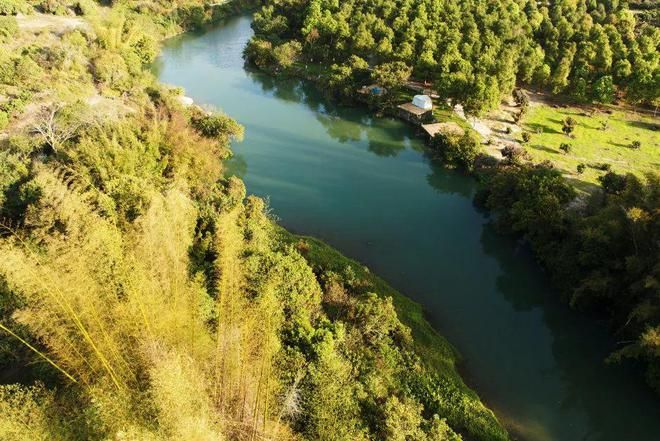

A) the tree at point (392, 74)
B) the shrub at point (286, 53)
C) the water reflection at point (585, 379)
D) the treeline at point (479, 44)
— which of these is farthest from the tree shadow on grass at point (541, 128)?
the shrub at point (286, 53)

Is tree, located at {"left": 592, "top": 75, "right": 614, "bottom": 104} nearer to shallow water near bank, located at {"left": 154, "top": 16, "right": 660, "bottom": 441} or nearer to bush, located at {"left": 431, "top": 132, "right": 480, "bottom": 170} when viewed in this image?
bush, located at {"left": 431, "top": 132, "right": 480, "bottom": 170}

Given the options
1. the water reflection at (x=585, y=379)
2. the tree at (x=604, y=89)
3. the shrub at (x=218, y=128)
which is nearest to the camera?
the water reflection at (x=585, y=379)

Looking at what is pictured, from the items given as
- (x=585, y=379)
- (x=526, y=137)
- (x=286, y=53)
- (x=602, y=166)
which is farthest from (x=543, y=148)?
(x=286, y=53)

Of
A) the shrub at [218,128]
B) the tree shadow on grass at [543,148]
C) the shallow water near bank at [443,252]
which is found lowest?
the shallow water near bank at [443,252]

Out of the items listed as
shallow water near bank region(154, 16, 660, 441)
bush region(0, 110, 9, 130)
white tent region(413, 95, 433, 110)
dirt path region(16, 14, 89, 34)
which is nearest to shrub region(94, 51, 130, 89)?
shallow water near bank region(154, 16, 660, 441)

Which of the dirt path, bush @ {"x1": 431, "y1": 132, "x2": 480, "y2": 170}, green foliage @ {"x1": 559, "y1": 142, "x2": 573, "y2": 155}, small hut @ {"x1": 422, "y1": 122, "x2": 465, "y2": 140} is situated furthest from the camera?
the dirt path

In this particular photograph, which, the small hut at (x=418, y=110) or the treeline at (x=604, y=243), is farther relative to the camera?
the small hut at (x=418, y=110)

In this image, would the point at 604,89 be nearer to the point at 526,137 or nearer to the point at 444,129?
the point at 526,137

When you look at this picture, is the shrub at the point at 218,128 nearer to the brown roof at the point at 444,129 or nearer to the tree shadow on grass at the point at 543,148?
the brown roof at the point at 444,129
